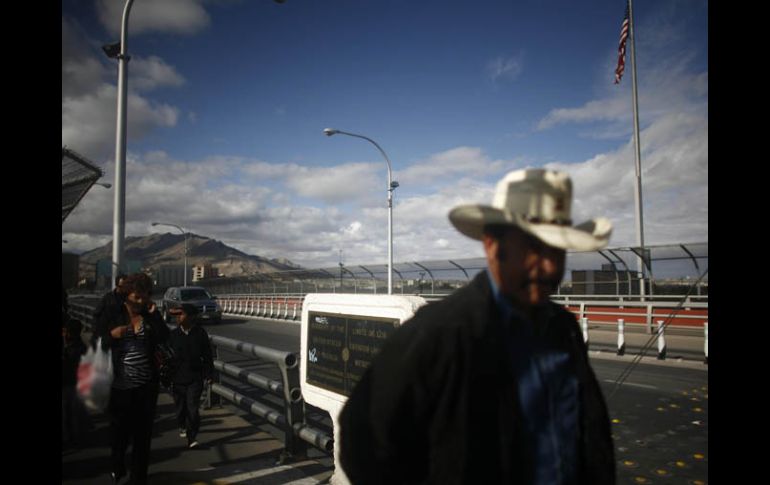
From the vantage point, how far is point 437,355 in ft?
4.59

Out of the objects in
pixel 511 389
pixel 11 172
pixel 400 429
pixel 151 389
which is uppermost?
pixel 11 172

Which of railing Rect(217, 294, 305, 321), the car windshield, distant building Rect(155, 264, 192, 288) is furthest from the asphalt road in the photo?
distant building Rect(155, 264, 192, 288)

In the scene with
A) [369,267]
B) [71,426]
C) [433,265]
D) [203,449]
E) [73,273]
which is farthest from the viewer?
[369,267]

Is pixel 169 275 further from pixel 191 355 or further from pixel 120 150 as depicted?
pixel 191 355

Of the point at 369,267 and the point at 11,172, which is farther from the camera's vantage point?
the point at 369,267

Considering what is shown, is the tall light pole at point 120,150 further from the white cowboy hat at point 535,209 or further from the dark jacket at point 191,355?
the white cowboy hat at point 535,209

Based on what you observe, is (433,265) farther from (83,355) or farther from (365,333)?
(83,355)

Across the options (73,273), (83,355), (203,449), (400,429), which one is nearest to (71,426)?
(83,355)

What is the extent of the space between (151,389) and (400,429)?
3441 mm

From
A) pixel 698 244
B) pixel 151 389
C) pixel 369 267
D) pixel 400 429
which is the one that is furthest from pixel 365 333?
pixel 369 267

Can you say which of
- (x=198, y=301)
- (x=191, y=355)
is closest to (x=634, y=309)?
(x=191, y=355)

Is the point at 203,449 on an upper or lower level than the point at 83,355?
lower

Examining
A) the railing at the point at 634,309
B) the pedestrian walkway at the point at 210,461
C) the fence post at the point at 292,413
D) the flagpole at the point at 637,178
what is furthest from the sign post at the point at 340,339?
the flagpole at the point at 637,178

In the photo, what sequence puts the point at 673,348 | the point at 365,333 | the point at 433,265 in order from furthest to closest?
the point at 433,265
the point at 673,348
the point at 365,333
